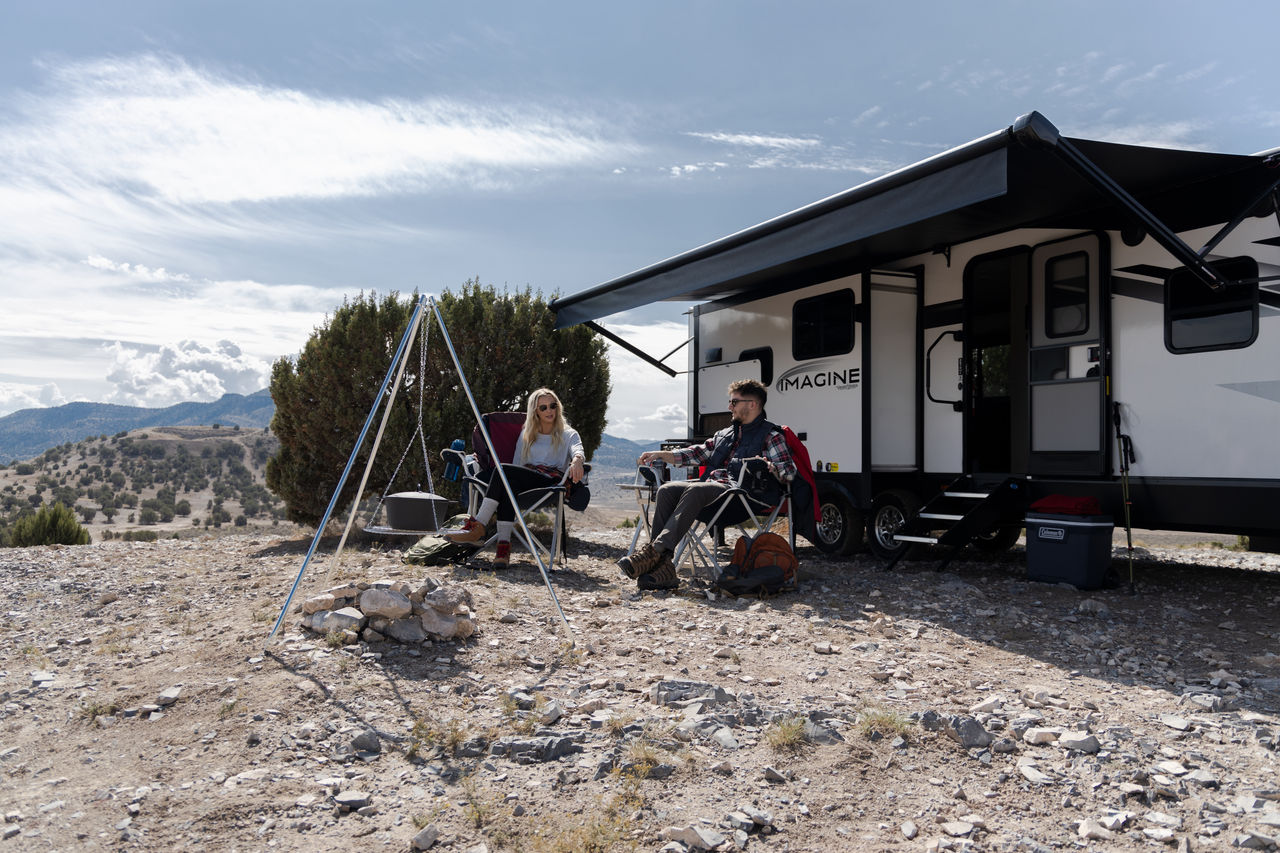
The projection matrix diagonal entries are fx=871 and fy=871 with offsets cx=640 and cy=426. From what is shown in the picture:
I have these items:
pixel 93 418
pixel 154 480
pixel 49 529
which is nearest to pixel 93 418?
pixel 93 418

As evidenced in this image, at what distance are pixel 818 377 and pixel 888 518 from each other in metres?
1.16

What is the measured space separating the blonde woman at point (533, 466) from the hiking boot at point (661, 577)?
0.72m

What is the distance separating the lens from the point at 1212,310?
14.4 ft

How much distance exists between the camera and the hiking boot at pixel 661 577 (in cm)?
473

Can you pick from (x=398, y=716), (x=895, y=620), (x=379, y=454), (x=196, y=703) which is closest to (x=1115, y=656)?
(x=895, y=620)

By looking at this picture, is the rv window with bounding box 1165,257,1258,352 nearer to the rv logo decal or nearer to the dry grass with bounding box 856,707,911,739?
the rv logo decal

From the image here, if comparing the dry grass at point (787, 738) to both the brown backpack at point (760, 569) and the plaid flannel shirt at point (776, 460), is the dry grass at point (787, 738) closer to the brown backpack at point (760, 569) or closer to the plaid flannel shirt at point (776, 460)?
the brown backpack at point (760, 569)

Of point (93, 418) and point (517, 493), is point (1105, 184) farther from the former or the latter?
point (93, 418)

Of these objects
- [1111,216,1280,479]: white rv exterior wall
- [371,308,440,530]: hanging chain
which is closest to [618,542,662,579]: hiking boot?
[371,308,440,530]: hanging chain

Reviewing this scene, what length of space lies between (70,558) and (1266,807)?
6810mm

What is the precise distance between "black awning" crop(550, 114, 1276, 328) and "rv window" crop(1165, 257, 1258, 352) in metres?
0.26

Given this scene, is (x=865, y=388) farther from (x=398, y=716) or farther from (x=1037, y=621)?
(x=398, y=716)

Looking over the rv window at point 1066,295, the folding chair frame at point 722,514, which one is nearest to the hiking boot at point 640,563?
the folding chair frame at point 722,514

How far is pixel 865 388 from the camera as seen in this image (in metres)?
6.07
